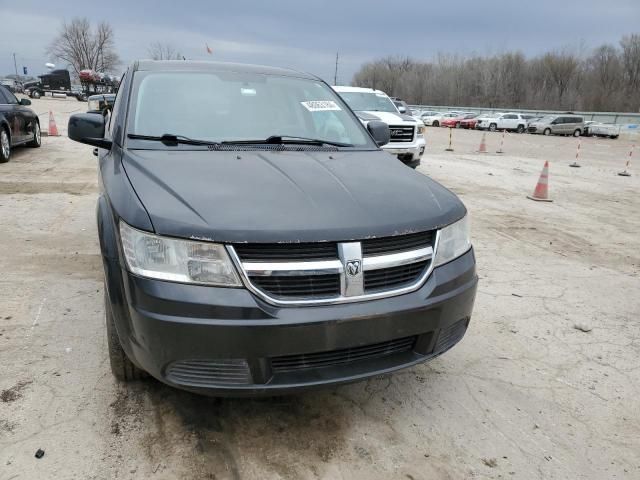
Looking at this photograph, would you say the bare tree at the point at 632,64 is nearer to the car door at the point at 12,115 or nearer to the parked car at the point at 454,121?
the parked car at the point at 454,121

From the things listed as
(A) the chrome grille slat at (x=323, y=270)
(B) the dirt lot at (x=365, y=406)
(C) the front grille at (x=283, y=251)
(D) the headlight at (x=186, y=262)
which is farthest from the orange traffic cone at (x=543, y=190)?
(D) the headlight at (x=186, y=262)

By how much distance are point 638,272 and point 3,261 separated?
6256 mm

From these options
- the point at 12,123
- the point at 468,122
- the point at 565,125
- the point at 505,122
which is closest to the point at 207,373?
the point at 12,123

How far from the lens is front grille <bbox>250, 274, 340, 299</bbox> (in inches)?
75.2

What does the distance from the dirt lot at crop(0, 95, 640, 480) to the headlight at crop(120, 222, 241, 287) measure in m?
0.86

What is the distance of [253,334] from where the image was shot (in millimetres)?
1867

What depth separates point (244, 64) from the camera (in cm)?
383

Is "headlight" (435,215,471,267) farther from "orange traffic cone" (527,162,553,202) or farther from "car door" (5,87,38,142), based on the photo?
"car door" (5,87,38,142)

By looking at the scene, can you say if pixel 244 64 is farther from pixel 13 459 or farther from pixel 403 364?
pixel 13 459

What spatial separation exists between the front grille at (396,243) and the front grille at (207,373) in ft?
2.31

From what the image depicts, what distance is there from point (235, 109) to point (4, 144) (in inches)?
335

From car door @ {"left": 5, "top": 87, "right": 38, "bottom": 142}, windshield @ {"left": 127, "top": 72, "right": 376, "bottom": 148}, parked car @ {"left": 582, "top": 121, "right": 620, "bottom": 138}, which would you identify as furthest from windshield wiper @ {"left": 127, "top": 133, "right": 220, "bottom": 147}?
parked car @ {"left": 582, "top": 121, "right": 620, "bottom": 138}

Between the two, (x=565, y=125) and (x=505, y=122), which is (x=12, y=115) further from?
(x=505, y=122)

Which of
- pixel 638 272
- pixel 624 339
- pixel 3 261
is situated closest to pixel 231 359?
pixel 624 339
